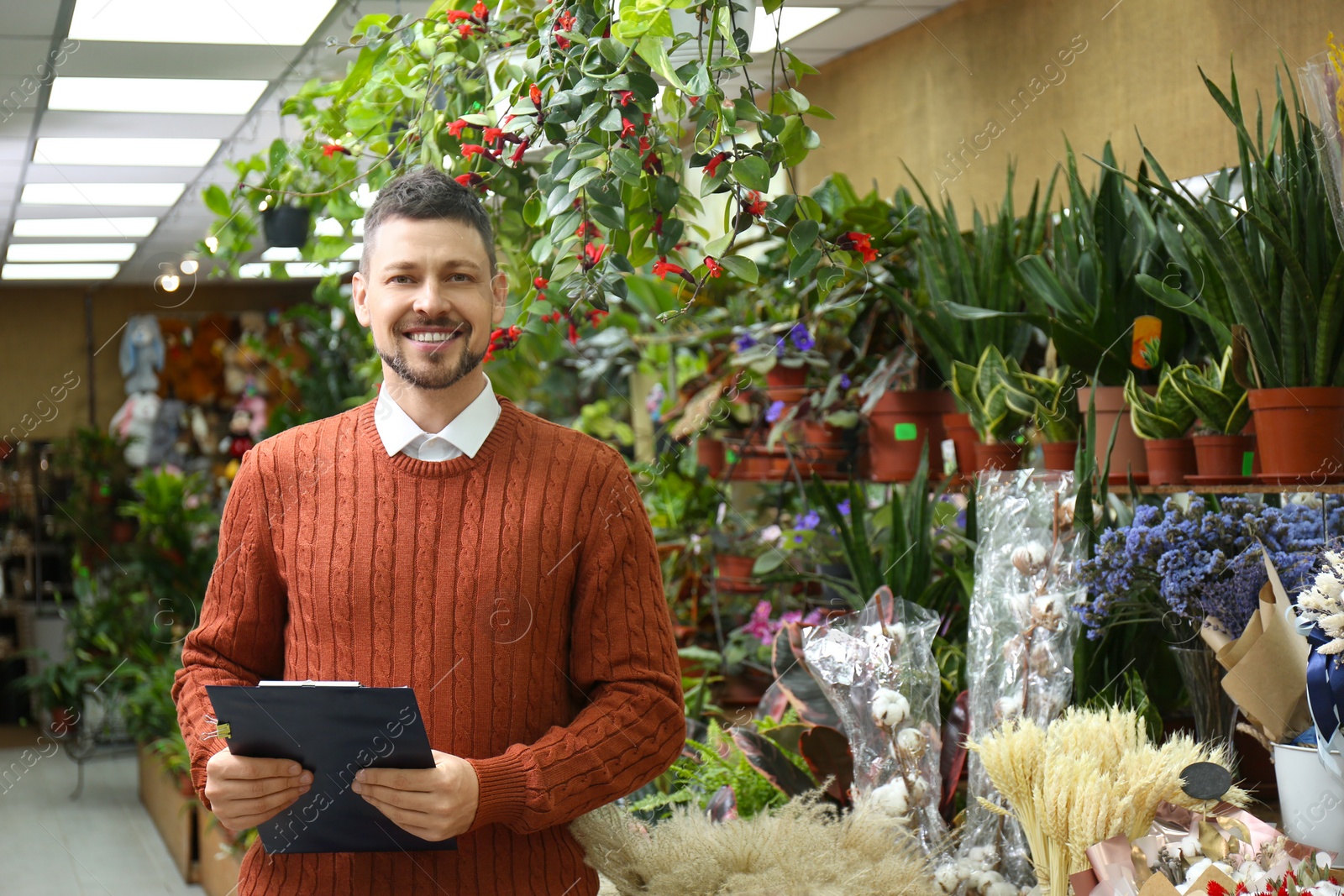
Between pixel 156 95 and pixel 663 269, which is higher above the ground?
pixel 156 95

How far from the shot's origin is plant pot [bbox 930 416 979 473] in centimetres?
238

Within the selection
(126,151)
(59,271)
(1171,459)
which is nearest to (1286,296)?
(1171,459)

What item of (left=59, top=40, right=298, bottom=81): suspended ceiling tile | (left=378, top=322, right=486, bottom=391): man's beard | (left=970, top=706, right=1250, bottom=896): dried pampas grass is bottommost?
(left=970, top=706, right=1250, bottom=896): dried pampas grass

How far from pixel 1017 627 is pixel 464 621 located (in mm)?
845

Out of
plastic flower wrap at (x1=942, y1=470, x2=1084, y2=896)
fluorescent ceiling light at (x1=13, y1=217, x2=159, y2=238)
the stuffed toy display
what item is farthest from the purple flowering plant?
the stuffed toy display

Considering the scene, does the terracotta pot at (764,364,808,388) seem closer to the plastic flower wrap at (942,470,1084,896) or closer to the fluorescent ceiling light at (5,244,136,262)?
the plastic flower wrap at (942,470,1084,896)

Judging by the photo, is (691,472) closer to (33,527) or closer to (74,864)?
(74,864)

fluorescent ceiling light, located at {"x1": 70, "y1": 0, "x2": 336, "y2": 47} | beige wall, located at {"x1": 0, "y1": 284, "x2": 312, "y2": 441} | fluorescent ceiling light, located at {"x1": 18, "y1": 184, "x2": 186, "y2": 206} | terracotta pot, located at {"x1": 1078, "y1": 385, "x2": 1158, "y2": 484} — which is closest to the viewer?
terracotta pot, located at {"x1": 1078, "y1": 385, "x2": 1158, "y2": 484}

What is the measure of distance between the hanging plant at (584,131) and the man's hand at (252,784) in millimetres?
795

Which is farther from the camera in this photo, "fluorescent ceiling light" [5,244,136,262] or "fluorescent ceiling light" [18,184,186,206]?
"fluorescent ceiling light" [5,244,136,262]

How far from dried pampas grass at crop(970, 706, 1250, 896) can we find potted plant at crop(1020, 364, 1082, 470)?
2.54ft

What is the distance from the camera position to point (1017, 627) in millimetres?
1710

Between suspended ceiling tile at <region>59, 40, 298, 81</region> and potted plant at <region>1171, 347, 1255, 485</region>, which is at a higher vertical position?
suspended ceiling tile at <region>59, 40, 298, 81</region>

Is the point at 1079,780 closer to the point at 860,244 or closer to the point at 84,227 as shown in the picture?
the point at 860,244
